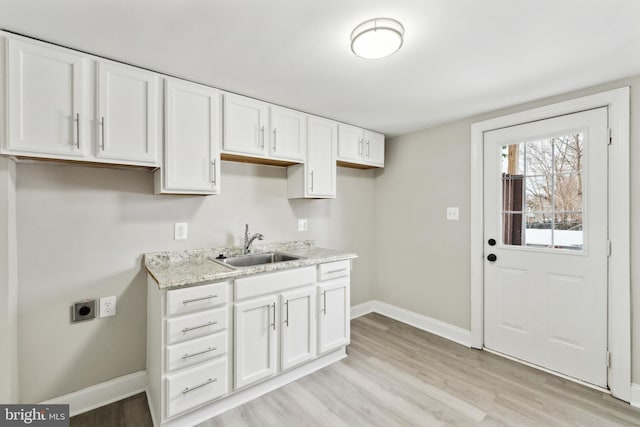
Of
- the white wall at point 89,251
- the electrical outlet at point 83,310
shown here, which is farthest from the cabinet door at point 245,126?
the electrical outlet at point 83,310

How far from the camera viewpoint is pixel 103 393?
6.40 feet

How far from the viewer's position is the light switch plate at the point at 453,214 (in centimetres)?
291

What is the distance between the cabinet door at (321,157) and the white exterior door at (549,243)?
4.75 feet

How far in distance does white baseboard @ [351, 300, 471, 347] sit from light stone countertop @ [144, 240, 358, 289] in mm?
1294

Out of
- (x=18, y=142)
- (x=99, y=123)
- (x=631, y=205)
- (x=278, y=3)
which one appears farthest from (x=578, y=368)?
(x=18, y=142)

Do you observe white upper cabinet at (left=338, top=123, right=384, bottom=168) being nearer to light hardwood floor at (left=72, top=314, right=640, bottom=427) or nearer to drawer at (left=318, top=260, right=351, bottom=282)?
drawer at (left=318, top=260, right=351, bottom=282)

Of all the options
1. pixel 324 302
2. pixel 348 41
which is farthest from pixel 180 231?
pixel 348 41

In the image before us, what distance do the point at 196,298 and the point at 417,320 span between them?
8.14 feet

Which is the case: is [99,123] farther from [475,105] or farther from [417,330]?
[417,330]

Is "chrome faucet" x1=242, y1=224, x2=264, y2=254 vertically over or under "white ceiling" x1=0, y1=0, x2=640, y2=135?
under

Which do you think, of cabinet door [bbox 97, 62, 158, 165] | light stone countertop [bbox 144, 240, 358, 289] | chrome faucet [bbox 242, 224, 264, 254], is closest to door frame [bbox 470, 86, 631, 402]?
light stone countertop [bbox 144, 240, 358, 289]

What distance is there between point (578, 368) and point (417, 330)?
1.32 metres

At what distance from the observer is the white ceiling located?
132 centimetres
